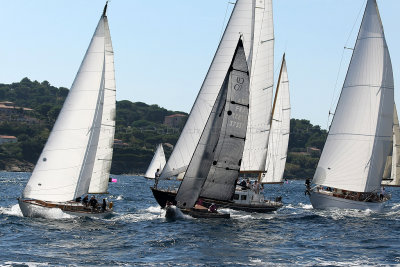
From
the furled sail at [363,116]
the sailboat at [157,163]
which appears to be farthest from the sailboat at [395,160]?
the sailboat at [157,163]

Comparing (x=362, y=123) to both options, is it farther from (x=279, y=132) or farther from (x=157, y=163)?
(x=157, y=163)

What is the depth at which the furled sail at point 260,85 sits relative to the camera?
5509cm

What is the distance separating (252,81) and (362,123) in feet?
30.7

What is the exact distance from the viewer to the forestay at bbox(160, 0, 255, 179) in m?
49.1

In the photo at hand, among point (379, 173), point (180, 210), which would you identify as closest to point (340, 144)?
point (379, 173)

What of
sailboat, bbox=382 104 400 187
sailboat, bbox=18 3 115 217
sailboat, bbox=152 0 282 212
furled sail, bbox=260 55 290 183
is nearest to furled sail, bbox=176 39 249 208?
sailboat, bbox=152 0 282 212

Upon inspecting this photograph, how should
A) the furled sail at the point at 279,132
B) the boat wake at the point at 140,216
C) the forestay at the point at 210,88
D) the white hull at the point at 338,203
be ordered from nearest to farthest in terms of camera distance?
the boat wake at the point at 140,216
the forestay at the point at 210,88
the white hull at the point at 338,203
the furled sail at the point at 279,132

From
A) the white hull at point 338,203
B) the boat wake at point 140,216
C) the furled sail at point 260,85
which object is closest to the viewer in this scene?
the boat wake at point 140,216

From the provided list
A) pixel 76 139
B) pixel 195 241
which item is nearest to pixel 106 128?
pixel 76 139

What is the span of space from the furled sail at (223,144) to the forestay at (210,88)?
6115mm

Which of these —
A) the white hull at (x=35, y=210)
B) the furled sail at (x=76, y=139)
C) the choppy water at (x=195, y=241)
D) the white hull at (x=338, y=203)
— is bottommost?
the choppy water at (x=195, y=241)

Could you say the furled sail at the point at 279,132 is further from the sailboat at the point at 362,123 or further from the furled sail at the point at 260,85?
the sailboat at the point at 362,123

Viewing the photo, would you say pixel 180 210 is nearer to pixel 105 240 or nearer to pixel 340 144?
pixel 105 240

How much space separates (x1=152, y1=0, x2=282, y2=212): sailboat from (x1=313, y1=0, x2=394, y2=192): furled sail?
5665 millimetres
